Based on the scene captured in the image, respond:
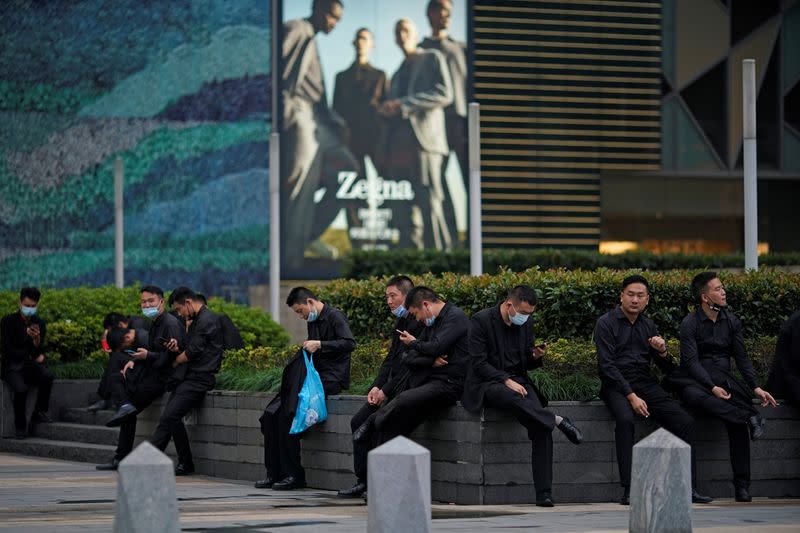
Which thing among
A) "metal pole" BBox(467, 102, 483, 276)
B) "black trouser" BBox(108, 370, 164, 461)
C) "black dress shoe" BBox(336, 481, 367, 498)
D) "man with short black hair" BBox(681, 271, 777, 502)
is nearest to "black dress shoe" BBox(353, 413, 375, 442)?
"black dress shoe" BBox(336, 481, 367, 498)

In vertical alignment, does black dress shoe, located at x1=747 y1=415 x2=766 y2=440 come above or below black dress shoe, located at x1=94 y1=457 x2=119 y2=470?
above

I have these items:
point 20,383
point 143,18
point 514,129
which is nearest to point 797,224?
point 514,129

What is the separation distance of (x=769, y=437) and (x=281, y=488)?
170 inches

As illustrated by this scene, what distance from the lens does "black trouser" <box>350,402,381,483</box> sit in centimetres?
1352

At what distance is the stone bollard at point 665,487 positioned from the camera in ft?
32.8

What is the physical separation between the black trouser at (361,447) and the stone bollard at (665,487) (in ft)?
12.6

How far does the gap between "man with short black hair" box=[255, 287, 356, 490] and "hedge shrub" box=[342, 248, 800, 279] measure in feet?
45.1

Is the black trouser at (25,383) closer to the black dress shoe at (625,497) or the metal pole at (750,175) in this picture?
the metal pole at (750,175)

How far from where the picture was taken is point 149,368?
55.2 ft

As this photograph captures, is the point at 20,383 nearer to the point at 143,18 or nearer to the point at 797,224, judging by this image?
the point at 143,18

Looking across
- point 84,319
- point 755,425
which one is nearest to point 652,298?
point 755,425

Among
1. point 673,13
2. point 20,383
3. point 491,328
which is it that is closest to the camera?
point 491,328

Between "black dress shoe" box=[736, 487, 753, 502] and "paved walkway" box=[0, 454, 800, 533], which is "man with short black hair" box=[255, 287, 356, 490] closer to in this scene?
"paved walkway" box=[0, 454, 800, 533]

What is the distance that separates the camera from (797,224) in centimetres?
3822
